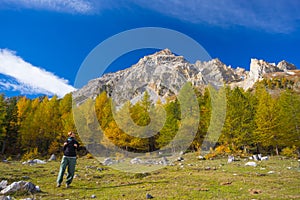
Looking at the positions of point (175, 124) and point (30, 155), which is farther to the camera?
point (175, 124)

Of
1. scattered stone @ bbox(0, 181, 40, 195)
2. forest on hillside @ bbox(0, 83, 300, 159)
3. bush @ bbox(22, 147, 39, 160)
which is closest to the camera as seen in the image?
scattered stone @ bbox(0, 181, 40, 195)

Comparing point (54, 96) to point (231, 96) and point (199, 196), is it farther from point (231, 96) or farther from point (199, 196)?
point (199, 196)

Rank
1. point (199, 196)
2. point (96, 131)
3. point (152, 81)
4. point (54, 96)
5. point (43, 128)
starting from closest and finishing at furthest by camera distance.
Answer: point (199, 196) < point (96, 131) < point (43, 128) < point (54, 96) < point (152, 81)

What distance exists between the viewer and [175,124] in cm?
3625

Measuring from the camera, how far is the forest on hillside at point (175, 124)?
2989 centimetres

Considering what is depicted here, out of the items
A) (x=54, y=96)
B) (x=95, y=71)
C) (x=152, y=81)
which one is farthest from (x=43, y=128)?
(x=152, y=81)

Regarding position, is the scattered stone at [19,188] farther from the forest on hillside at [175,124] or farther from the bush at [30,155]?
the bush at [30,155]

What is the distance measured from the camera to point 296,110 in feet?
107

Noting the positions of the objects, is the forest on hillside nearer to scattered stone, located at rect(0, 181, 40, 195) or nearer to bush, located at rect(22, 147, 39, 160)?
bush, located at rect(22, 147, 39, 160)

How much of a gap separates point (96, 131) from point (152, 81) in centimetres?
6672

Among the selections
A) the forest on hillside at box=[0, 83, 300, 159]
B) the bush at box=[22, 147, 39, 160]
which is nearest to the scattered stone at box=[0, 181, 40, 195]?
the forest on hillside at box=[0, 83, 300, 159]

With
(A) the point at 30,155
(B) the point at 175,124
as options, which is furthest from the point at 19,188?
(B) the point at 175,124

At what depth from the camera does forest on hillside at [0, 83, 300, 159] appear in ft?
98.1

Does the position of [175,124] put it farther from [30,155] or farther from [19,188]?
[19,188]
